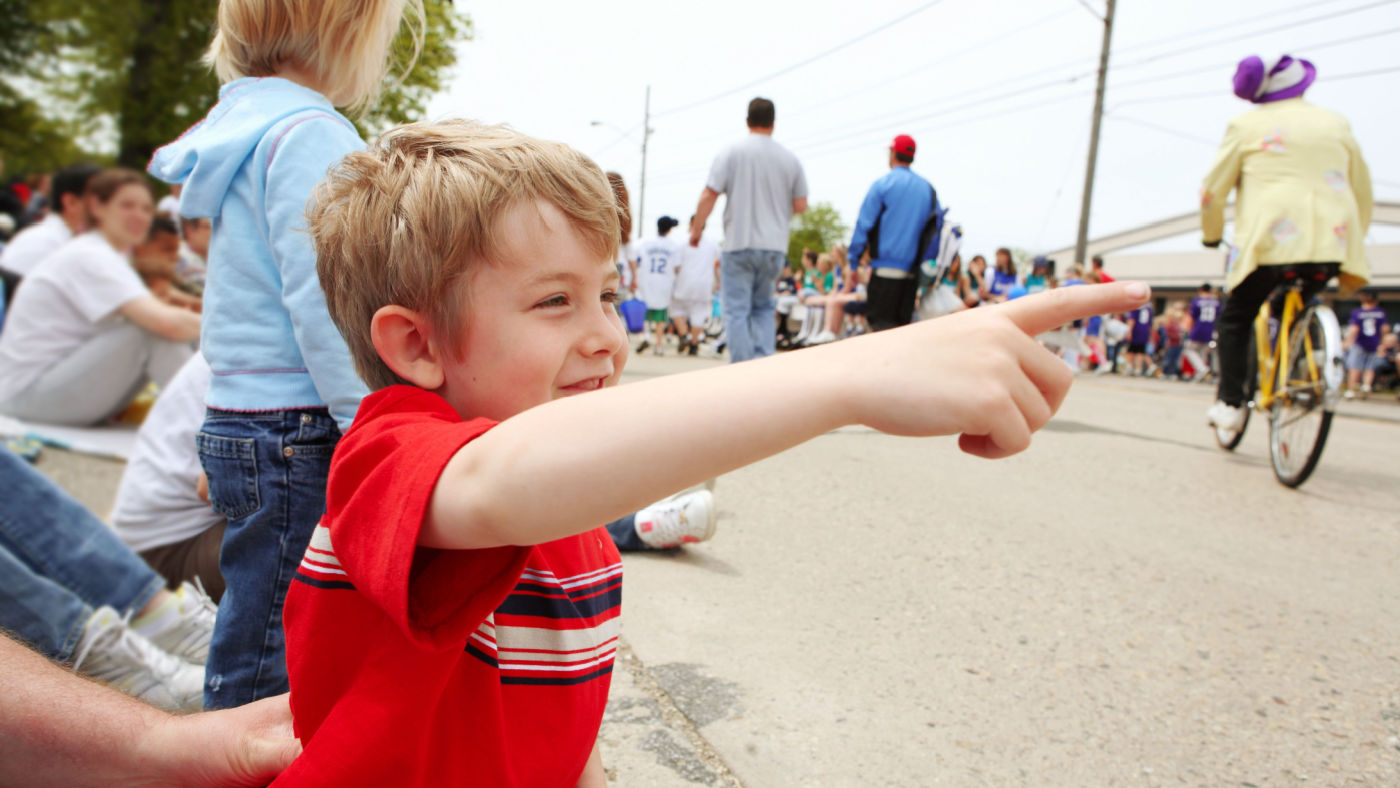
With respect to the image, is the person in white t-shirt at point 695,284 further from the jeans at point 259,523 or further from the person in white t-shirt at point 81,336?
the jeans at point 259,523

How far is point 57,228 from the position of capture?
17.7 feet

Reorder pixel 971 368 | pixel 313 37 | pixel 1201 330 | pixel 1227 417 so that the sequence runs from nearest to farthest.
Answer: pixel 971 368, pixel 313 37, pixel 1227 417, pixel 1201 330

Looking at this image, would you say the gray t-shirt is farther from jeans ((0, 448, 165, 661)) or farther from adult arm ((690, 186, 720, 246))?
jeans ((0, 448, 165, 661))

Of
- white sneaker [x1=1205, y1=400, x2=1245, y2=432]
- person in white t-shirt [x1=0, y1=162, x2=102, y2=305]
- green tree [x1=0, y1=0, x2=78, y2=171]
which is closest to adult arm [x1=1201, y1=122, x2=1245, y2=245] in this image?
white sneaker [x1=1205, y1=400, x2=1245, y2=432]

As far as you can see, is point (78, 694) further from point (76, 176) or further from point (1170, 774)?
point (76, 176)

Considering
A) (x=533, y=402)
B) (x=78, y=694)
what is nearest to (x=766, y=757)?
(x=533, y=402)

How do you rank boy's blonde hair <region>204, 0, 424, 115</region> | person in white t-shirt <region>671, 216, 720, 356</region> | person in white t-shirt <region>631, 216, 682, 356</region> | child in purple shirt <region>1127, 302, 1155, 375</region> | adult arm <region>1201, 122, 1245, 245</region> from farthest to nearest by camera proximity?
child in purple shirt <region>1127, 302, 1155, 375</region>, person in white t-shirt <region>631, 216, 682, 356</region>, person in white t-shirt <region>671, 216, 720, 356</region>, adult arm <region>1201, 122, 1245, 245</region>, boy's blonde hair <region>204, 0, 424, 115</region>

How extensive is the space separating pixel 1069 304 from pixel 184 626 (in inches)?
90.1

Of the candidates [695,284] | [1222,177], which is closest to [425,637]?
[1222,177]

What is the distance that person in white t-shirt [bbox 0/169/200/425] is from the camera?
3.75m

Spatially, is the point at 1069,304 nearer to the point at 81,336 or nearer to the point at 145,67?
the point at 81,336

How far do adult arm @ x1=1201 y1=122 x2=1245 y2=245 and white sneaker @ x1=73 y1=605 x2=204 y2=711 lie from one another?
5207 mm

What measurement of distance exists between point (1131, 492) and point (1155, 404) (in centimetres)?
534

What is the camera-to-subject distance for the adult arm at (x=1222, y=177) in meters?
4.84
